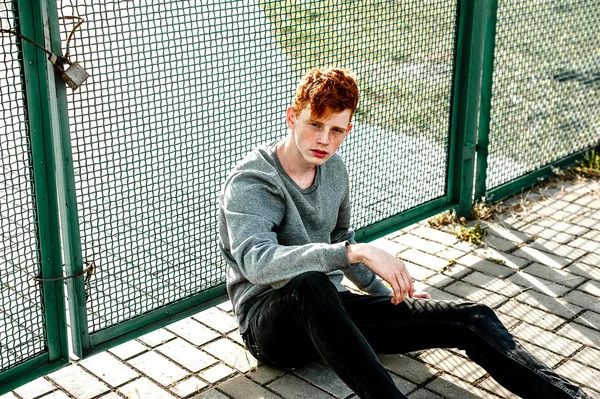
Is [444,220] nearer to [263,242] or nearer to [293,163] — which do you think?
[293,163]

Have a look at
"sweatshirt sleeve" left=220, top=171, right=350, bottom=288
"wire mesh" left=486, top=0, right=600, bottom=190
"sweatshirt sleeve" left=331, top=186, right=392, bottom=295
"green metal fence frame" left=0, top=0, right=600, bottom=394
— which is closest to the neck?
"sweatshirt sleeve" left=220, top=171, right=350, bottom=288

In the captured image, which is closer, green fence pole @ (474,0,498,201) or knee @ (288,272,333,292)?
knee @ (288,272,333,292)

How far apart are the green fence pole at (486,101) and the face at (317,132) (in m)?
2.17

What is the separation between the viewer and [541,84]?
588 centimetres

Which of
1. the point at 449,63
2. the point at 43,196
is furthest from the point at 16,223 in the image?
the point at 449,63

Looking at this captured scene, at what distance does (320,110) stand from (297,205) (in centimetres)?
46

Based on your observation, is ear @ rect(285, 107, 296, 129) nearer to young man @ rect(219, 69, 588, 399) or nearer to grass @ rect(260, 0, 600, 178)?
young man @ rect(219, 69, 588, 399)

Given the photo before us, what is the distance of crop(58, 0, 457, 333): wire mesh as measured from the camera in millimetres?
3428

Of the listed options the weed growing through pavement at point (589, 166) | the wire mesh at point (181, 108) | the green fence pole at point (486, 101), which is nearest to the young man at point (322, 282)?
the wire mesh at point (181, 108)

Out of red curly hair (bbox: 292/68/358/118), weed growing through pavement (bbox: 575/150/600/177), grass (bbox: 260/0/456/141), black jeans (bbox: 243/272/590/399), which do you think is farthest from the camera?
weed growing through pavement (bbox: 575/150/600/177)

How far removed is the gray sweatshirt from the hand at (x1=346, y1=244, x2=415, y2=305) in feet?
0.16

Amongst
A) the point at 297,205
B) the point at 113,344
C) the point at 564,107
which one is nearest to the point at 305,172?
the point at 297,205

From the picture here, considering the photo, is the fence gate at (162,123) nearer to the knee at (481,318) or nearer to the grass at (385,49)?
the grass at (385,49)

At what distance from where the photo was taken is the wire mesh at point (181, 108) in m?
3.43
